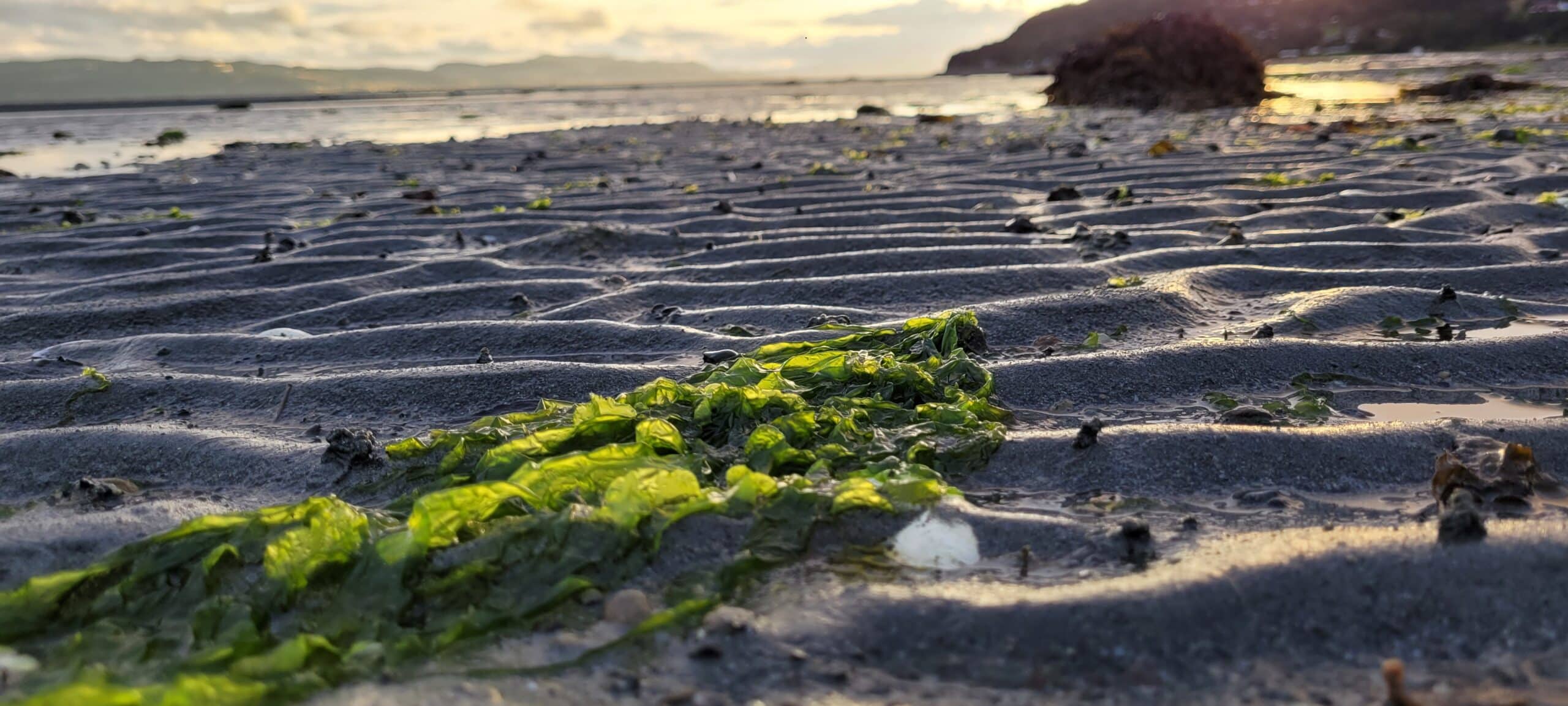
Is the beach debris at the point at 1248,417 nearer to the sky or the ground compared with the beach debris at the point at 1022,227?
nearer to the ground

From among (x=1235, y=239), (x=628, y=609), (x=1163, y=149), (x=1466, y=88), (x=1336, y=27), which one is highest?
(x=1336, y=27)

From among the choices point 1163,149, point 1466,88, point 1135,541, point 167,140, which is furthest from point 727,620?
point 167,140

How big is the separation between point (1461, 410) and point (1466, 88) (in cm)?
1214

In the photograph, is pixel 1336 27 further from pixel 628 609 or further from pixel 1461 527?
pixel 628 609

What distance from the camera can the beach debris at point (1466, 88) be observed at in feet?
37.3

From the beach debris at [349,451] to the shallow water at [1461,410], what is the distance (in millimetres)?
1965

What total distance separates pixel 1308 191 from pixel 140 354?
4.78 m

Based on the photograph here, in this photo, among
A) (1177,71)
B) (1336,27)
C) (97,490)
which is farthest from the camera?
(1336,27)

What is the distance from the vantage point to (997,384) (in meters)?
2.17

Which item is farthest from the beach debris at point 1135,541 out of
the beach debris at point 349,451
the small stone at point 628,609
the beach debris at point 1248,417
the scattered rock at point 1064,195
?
the scattered rock at point 1064,195

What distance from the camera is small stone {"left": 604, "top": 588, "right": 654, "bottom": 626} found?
50.7 inches

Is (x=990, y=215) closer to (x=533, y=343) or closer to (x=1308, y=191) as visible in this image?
(x=1308, y=191)

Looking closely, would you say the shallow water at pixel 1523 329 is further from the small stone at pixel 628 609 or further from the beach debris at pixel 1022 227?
the small stone at pixel 628 609

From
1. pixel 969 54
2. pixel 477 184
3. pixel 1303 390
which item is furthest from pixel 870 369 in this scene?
pixel 969 54
